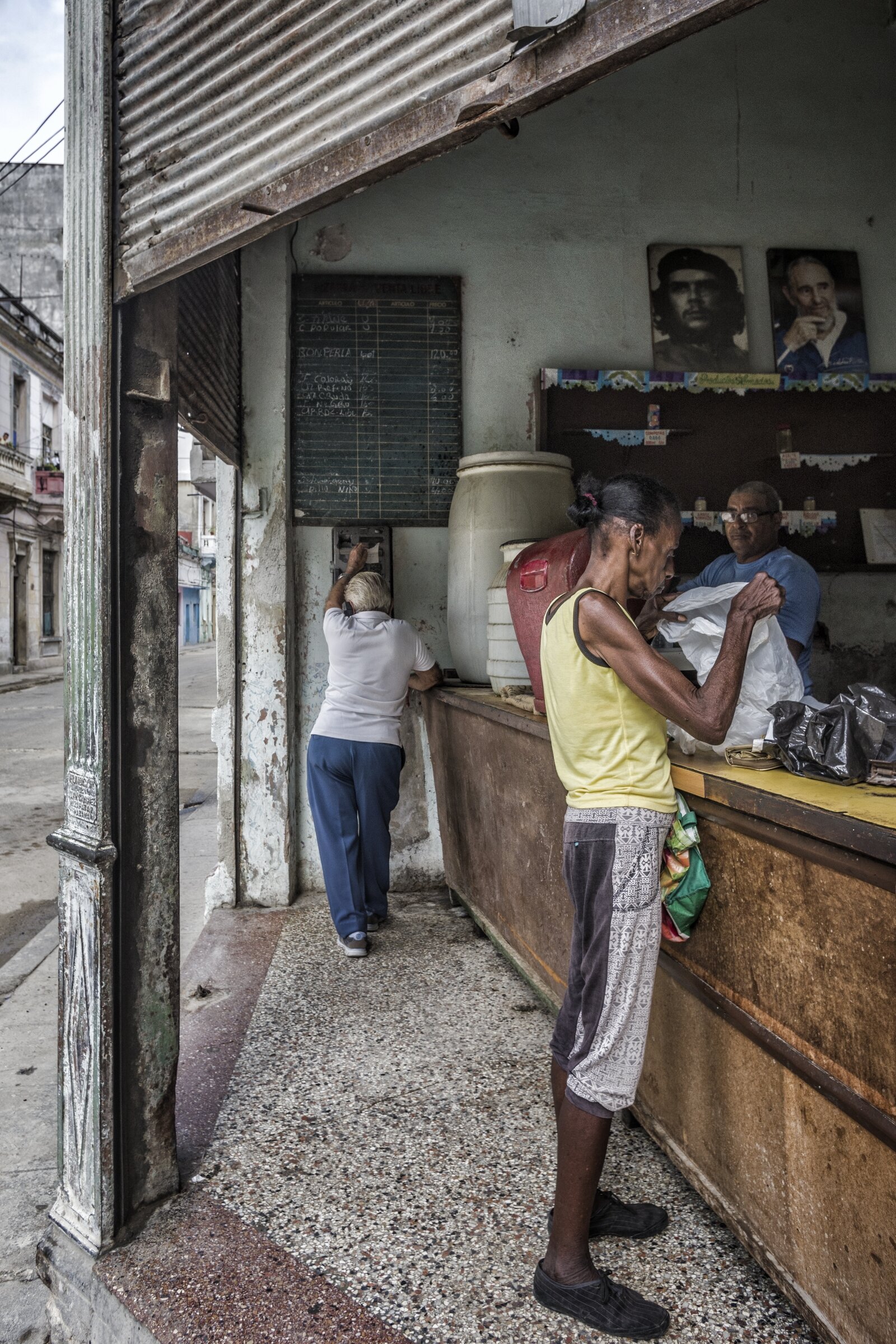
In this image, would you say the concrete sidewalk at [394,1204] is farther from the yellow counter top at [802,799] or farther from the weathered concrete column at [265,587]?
the weathered concrete column at [265,587]

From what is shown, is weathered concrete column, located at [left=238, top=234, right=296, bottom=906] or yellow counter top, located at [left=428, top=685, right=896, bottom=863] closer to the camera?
yellow counter top, located at [left=428, top=685, right=896, bottom=863]

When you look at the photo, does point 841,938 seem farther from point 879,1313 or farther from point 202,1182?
point 202,1182

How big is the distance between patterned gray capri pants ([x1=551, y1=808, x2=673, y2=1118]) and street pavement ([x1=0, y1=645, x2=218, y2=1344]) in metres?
1.36

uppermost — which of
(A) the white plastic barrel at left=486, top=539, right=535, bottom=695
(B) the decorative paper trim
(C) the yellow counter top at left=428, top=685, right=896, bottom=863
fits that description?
(B) the decorative paper trim

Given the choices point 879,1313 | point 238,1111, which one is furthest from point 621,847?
point 238,1111

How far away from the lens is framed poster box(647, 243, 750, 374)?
182 inches

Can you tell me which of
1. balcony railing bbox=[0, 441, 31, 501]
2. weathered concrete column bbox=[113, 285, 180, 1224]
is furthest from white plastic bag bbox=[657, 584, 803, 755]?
balcony railing bbox=[0, 441, 31, 501]

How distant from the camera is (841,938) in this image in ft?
4.98

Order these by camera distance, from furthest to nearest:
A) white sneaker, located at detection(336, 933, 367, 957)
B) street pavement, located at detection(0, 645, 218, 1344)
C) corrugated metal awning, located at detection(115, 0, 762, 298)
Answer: white sneaker, located at detection(336, 933, 367, 957) → street pavement, located at detection(0, 645, 218, 1344) → corrugated metal awning, located at detection(115, 0, 762, 298)

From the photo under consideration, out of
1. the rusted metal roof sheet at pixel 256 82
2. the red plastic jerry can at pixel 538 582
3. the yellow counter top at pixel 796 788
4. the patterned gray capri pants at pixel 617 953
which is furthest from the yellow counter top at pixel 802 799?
the rusted metal roof sheet at pixel 256 82

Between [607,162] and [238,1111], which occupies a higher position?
[607,162]

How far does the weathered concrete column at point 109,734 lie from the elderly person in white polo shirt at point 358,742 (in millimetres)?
1726

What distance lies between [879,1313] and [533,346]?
4.16 metres

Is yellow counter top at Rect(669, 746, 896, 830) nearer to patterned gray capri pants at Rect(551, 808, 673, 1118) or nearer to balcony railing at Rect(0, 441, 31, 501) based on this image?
patterned gray capri pants at Rect(551, 808, 673, 1118)
